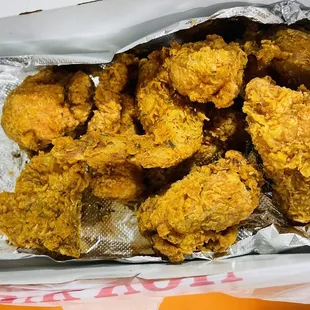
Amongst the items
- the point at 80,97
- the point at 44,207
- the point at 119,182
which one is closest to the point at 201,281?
the point at 119,182

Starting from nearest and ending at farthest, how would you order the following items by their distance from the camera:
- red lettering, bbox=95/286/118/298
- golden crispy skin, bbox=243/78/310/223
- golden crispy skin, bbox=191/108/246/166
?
golden crispy skin, bbox=243/78/310/223
red lettering, bbox=95/286/118/298
golden crispy skin, bbox=191/108/246/166

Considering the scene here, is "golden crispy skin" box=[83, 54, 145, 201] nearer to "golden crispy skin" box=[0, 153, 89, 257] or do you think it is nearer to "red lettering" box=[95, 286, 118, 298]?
"golden crispy skin" box=[0, 153, 89, 257]

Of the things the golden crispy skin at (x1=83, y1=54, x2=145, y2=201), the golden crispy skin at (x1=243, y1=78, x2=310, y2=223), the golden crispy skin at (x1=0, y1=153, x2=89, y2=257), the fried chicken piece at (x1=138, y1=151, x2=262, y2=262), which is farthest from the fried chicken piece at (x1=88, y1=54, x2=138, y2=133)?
the golden crispy skin at (x1=243, y1=78, x2=310, y2=223)

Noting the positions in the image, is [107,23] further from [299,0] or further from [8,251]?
[8,251]

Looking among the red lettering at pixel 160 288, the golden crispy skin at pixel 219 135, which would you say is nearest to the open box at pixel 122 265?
the red lettering at pixel 160 288

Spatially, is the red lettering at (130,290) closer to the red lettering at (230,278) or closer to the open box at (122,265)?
the open box at (122,265)

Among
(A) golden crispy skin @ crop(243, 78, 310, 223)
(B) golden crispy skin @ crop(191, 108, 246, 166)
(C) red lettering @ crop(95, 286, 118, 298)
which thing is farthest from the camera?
(B) golden crispy skin @ crop(191, 108, 246, 166)
